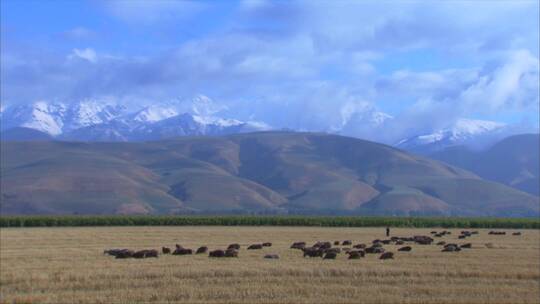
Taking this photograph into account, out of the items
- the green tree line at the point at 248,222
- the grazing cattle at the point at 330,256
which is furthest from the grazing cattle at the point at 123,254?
the green tree line at the point at 248,222

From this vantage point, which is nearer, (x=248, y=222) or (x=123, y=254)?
(x=123, y=254)

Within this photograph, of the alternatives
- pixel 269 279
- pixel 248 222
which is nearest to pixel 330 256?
pixel 269 279

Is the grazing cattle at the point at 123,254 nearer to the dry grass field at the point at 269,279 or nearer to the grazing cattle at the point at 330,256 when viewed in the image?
the dry grass field at the point at 269,279

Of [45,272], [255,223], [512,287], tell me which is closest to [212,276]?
[45,272]

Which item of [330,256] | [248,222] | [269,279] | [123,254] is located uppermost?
[248,222]

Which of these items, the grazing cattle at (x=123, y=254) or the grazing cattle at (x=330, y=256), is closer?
the grazing cattle at (x=330, y=256)

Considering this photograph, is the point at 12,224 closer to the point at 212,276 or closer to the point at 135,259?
the point at 135,259

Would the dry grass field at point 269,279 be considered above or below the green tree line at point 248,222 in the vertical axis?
below

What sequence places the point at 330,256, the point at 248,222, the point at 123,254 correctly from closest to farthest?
the point at 330,256 → the point at 123,254 → the point at 248,222

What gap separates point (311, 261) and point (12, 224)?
69616 millimetres

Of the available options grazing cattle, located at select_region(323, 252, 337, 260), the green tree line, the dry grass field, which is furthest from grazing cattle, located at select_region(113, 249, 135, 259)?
the green tree line

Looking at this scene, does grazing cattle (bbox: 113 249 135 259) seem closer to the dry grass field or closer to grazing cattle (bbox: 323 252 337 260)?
the dry grass field

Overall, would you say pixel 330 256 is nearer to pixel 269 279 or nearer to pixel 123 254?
pixel 269 279

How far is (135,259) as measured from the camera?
127 ft
